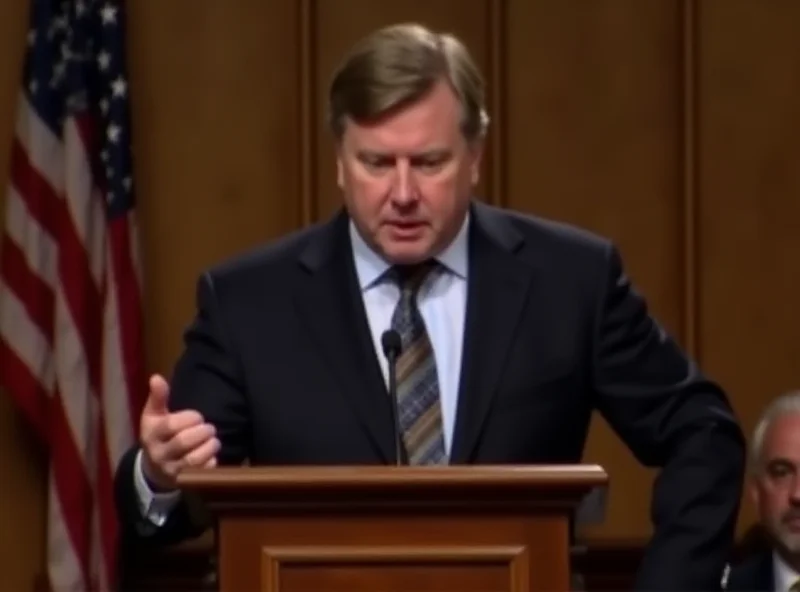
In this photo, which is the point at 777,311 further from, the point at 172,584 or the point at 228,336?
the point at 228,336

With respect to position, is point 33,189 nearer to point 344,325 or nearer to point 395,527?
point 344,325

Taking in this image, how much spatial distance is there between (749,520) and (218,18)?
1886mm

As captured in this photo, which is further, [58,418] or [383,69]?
[58,418]

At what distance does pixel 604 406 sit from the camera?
11.2 ft

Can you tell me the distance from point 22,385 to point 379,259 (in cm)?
213

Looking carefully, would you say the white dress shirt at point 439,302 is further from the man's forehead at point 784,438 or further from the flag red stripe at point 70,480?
the flag red stripe at point 70,480

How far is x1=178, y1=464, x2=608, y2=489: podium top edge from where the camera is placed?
8.61ft

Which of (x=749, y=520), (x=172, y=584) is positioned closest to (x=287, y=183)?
(x=172, y=584)

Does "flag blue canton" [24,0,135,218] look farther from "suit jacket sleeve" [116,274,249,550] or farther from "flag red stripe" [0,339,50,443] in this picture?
"suit jacket sleeve" [116,274,249,550]

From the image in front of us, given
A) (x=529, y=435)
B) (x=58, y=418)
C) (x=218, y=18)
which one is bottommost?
(x=58, y=418)

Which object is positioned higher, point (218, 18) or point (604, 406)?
point (218, 18)

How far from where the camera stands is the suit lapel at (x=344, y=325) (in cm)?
326

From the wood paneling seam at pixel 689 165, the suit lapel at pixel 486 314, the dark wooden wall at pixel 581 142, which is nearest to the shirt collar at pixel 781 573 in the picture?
the dark wooden wall at pixel 581 142

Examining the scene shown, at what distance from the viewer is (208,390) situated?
338cm
